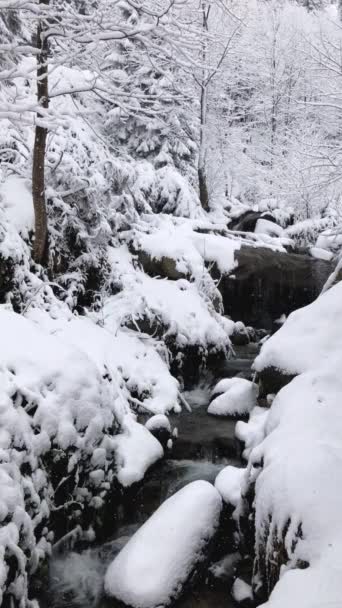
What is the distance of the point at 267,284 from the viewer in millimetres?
11719

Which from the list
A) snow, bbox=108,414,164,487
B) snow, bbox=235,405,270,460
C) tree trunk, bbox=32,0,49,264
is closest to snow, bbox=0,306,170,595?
snow, bbox=108,414,164,487

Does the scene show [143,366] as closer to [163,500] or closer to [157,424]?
[157,424]

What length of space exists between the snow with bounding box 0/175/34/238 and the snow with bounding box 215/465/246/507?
4646 millimetres

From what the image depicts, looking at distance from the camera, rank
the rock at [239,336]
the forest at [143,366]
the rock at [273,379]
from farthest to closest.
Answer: the rock at [239,336]
the rock at [273,379]
the forest at [143,366]

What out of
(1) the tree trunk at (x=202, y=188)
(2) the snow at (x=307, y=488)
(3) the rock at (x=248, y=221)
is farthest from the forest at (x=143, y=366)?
(3) the rock at (x=248, y=221)

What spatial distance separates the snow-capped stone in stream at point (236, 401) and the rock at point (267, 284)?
163 inches

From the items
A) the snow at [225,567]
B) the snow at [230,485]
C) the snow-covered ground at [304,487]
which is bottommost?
the snow at [225,567]

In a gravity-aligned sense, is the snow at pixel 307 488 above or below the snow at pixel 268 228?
above

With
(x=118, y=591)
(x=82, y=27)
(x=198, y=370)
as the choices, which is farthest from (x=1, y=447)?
(x=198, y=370)

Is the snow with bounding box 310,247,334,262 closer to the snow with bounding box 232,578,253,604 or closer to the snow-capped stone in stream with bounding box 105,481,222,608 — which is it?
the snow-capped stone in stream with bounding box 105,481,222,608

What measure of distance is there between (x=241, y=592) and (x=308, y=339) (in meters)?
2.52

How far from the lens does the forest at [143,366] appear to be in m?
3.43

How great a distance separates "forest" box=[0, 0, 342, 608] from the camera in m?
3.43

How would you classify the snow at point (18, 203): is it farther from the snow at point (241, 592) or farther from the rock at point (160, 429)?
the snow at point (241, 592)
